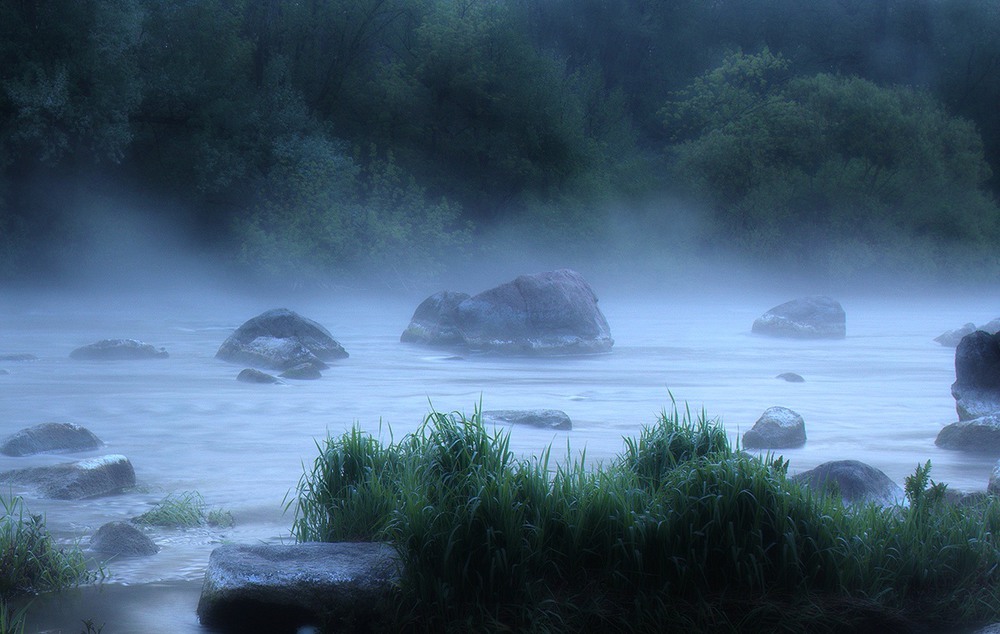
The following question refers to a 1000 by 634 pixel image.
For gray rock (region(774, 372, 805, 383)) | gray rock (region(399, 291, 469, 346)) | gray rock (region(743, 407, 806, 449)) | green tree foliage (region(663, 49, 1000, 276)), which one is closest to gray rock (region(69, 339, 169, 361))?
gray rock (region(399, 291, 469, 346))

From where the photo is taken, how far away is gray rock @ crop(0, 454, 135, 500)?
25.5ft

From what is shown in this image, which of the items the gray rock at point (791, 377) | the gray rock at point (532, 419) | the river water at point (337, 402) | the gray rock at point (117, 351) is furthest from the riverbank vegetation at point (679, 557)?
the gray rock at point (117, 351)

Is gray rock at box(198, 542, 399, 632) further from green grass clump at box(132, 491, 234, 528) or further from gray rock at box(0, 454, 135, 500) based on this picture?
gray rock at box(0, 454, 135, 500)

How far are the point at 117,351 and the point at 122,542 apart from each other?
1320 centimetres

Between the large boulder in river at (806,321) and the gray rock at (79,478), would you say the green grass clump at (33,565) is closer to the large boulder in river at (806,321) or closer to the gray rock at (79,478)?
the gray rock at (79,478)

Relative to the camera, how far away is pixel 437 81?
38156 mm

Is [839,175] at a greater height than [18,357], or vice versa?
[839,175]

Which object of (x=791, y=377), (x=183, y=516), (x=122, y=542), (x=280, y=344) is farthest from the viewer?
(x=280, y=344)

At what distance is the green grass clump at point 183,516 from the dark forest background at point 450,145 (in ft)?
73.4

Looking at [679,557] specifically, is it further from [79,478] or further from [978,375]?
[978,375]

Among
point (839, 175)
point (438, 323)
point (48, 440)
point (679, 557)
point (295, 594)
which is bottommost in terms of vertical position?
point (295, 594)

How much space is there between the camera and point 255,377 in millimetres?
15398

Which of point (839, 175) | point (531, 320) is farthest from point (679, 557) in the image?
point (839, 175)

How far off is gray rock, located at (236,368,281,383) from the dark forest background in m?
14.9
